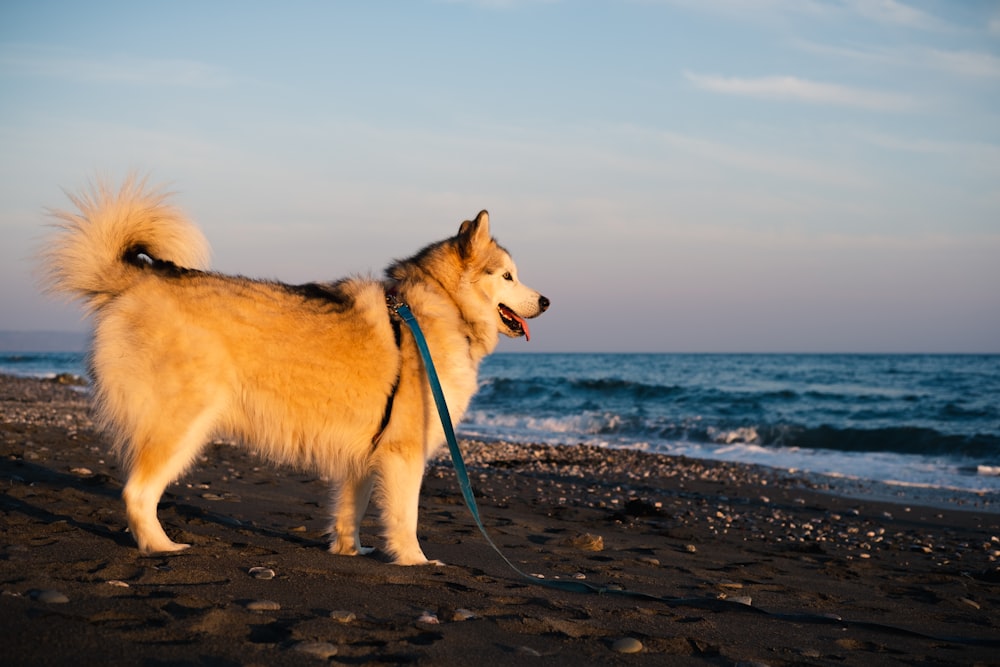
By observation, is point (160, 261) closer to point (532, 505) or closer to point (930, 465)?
point (532, 505)

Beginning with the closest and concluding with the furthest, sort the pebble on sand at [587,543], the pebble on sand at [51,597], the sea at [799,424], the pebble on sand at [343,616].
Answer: the pebble on sand at [51,597], the pebble on sand at [343,616], the pebble on sand at [587,543], the sea at [799,424]

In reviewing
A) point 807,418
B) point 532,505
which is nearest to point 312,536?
point 532,505

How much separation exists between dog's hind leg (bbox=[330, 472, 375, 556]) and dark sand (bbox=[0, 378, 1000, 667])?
195mm

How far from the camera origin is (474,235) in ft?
16.8

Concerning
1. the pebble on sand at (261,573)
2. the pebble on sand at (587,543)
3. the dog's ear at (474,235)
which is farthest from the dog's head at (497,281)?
the pebble on sand at (261,573)

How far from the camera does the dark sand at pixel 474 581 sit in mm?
2857

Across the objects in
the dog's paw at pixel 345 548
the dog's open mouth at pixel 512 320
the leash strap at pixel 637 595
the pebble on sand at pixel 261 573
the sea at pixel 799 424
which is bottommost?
the sea at pixel 799 424

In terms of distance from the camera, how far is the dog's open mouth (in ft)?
17.8

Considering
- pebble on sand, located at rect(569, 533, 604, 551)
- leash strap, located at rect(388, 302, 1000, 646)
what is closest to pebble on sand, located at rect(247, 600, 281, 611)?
leash strap, located at rect(388, 302, 1000, 646)

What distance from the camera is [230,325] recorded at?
4.32 metres

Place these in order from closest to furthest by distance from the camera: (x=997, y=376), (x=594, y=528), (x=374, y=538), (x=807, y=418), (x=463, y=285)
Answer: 1. (x=463, y=285)
2. (x=374, y=538)
3. (x=594, y=528)
4. (x=807, y=418)
5. (x=997, y=376)

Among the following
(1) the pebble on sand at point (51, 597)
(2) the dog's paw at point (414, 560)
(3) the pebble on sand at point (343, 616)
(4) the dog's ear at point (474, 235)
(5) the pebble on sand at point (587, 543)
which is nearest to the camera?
(1) the pebble on sand at point (51, 597)

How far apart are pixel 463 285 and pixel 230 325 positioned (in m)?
1.54

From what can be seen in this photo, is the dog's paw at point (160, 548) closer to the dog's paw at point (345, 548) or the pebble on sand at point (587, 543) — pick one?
the dog's paw at point (345, 548)
